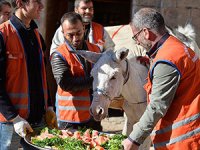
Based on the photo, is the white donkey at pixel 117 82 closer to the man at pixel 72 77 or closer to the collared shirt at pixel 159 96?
the man at pixel 72 77

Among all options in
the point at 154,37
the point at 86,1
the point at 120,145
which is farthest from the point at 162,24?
the point at 86,1

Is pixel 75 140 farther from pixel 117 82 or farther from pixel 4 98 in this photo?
pixel 117 82

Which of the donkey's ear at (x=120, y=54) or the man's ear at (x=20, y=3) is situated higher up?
the man's ear at (x=20, y=3)

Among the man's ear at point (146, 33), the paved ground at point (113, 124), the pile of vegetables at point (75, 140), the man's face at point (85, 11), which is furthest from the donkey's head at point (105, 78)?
the paved ground at point (113, 124)

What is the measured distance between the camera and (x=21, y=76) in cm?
382

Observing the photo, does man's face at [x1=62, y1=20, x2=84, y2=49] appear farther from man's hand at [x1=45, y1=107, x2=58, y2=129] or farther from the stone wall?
the stone wall

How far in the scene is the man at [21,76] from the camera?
3697mm

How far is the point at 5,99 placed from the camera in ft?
12.1

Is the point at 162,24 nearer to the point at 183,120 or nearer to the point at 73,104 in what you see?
the point at 183,120

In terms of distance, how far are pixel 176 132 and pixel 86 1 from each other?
2.73 metres

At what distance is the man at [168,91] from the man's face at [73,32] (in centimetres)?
110

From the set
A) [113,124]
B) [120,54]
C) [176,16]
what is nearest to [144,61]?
[120,54]

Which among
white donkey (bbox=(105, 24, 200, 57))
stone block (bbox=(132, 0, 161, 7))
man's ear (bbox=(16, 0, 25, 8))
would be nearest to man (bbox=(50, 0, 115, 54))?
white donkey (bbox=(105, 24, 200, 57))

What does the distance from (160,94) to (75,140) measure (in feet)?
2.89
